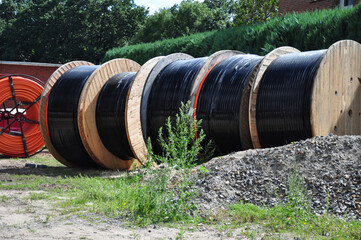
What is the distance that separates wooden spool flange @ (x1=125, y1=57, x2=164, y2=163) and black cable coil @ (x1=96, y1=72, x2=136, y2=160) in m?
0.39

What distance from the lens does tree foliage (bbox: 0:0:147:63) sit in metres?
45.8

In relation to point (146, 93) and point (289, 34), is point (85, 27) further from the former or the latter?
point (146, 93)

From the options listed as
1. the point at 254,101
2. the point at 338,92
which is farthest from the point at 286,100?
the point at 338,92

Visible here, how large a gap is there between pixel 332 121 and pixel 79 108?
5152 millimetres

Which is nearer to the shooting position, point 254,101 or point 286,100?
point 286,100

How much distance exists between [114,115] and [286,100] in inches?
151

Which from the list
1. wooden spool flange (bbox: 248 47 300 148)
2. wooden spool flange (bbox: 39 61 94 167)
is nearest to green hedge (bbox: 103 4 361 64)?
wooden spool flange (bbox: 248 47 300 148)

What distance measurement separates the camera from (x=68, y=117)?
1000cm

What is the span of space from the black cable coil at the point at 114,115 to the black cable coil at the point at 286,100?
3101 millimetres

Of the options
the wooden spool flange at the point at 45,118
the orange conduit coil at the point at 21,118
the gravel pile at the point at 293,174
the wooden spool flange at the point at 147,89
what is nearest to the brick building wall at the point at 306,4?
the orange conduit coil at the point at 21,118

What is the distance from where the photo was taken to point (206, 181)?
19.8 ft

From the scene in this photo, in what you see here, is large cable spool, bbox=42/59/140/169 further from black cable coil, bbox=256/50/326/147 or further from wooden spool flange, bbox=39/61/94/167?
black cable coil, bbox=256/50/326/147

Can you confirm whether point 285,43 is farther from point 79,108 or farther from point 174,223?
point 174,223

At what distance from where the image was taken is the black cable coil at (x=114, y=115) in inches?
375
